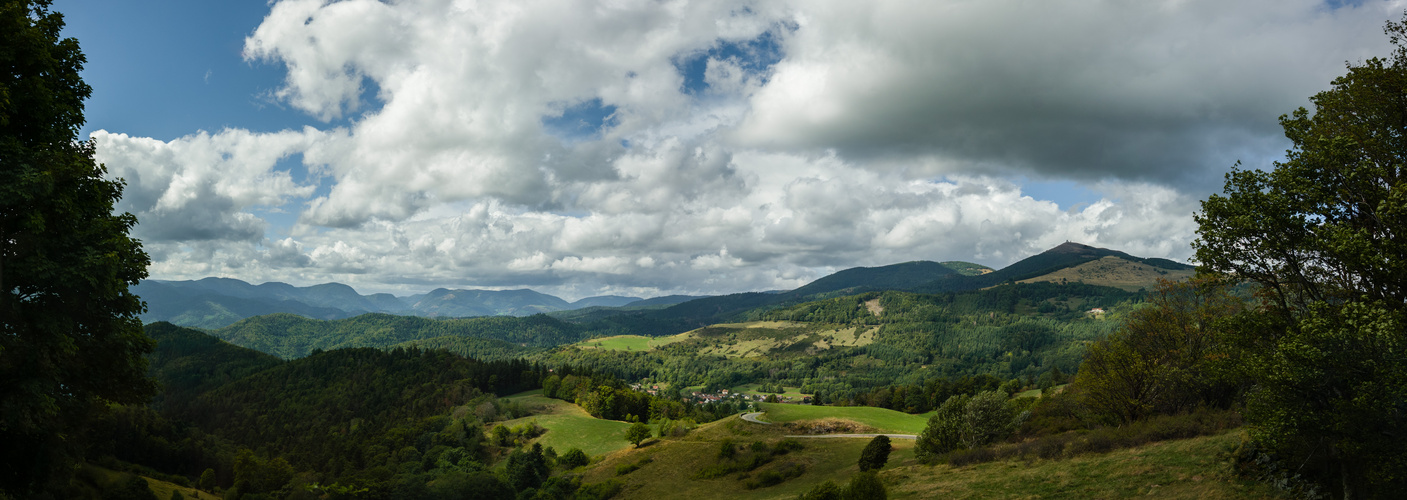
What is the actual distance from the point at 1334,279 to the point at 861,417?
259ft

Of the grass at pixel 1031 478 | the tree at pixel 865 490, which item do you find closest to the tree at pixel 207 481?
the grass at pixel 1031 478

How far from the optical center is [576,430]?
10388 cm

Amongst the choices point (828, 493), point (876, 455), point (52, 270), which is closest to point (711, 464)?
point (876, 455)

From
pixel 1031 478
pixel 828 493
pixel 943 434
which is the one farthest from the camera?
pixel 943 434

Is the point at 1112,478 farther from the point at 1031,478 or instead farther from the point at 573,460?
the point at 573,460

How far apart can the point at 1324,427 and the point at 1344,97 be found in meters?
10.4

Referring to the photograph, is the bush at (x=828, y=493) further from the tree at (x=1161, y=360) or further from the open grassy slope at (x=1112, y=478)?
the tree at (x=1161, y=360)

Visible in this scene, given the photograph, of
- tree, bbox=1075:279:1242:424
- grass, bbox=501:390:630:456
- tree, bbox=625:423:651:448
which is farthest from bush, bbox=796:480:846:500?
grass, bbox=501:390:630:456

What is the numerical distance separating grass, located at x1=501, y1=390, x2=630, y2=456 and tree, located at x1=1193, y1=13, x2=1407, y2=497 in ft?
266

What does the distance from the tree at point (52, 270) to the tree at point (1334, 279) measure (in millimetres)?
34073

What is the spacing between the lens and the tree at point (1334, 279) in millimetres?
14445

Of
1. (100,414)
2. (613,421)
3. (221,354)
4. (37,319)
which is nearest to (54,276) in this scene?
(37,319)

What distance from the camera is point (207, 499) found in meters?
38.8

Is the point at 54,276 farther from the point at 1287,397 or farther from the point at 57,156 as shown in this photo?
the point at 1287,397
